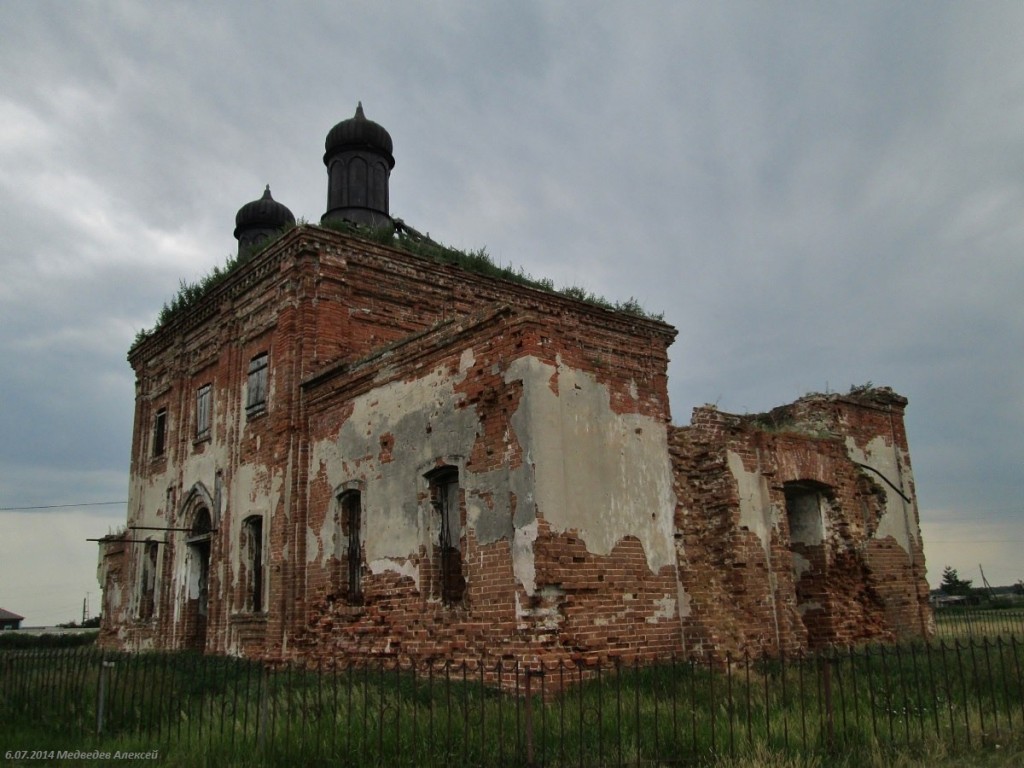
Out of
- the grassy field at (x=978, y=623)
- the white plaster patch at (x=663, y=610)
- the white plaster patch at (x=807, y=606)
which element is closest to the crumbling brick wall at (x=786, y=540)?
the white plaster patch at (x=807, y=606)

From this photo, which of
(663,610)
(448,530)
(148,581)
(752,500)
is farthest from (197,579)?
(752,500)

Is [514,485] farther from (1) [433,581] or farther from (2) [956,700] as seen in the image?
(2) [956,700]

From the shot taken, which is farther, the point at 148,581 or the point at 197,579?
the point at 148,581

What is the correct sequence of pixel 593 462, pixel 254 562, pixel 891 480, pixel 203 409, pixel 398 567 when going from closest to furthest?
pixel 593 462 → pixel 398 567 → pixel 254 562 → pixel 891 480 → pixel 203 409

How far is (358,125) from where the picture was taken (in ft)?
64.4

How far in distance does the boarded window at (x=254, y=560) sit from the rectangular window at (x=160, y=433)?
5594 millimetres

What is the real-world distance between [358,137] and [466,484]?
11833 mm

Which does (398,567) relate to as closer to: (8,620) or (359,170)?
(359,170)

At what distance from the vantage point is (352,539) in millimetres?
12828

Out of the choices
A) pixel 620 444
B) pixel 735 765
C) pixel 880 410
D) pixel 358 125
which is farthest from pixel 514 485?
pixel 358 125

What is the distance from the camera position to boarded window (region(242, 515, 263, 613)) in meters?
14.8

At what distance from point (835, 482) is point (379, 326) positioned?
833 cm

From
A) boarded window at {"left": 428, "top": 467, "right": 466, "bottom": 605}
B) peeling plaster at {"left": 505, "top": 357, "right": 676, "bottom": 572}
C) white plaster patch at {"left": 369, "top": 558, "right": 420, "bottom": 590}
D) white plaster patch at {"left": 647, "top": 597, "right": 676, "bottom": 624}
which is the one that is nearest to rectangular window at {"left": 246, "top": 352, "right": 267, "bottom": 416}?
white plaster patch at {"left": 369, "top": 558, "right": 420, "bottom": 590}

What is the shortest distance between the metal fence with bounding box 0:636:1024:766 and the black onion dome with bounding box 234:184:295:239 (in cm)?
1457
